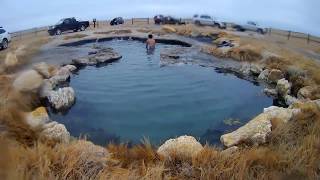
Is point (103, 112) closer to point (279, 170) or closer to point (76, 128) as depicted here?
point (76, 128)

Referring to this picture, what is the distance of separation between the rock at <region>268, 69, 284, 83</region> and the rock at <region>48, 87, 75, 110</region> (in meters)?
9.15

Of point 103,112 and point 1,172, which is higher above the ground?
point 1,172

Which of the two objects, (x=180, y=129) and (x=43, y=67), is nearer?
(x=180, y=129)

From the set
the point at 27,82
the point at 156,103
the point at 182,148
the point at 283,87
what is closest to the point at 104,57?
the point at 156,103

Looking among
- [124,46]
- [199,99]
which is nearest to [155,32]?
[124,46]

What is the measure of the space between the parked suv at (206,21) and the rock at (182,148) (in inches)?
1334

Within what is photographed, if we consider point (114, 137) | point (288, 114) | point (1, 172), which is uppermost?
point (1, 172)

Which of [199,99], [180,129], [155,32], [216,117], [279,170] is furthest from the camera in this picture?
[155,32]

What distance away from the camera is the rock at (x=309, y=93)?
14245 mm

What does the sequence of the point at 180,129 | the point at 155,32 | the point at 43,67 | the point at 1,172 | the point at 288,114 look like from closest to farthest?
the point at 1,172
the point at 288,114
the point at 180,129
the point at 43,67
the point at 155,32

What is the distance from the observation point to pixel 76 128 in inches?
459

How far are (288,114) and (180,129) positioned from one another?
3120 millimetres

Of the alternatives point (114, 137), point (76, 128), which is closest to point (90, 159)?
point (114, 137)

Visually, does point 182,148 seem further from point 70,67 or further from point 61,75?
point 70,67
